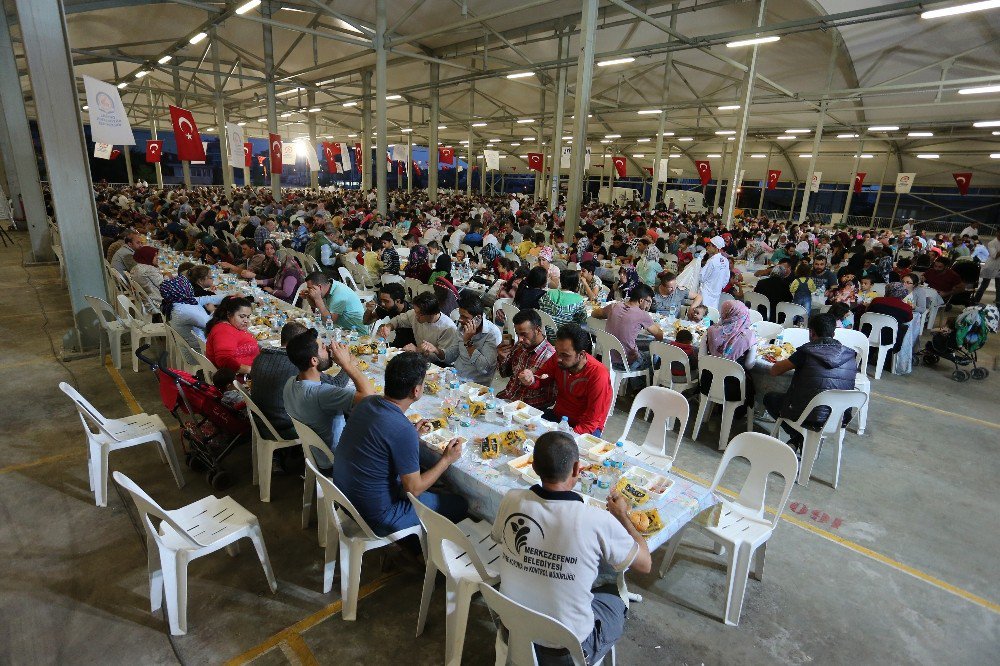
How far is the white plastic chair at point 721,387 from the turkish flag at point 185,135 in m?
13.0

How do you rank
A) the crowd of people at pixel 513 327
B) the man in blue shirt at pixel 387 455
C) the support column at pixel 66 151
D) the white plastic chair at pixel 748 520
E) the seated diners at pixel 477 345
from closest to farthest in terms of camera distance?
1. the crowd of people at pixel 513 327
2. the man in blue shirt at pixel 387 455
3. the white plastic chair at pixel 748 520
4. the seated diners at pixel 477 345
5. the support column at pixel 66 151

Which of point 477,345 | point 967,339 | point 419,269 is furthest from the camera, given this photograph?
point 419,269

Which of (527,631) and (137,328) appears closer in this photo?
(527,631)

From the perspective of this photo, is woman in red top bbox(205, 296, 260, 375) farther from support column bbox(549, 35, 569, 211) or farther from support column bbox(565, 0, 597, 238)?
support column bbox(549, 35, 569, 211)

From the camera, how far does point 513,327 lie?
626 centimetres

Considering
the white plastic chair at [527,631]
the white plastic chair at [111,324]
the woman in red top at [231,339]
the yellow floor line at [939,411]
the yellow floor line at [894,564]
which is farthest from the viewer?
the white plastic chair at [111,324]

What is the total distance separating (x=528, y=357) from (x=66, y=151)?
6152mm

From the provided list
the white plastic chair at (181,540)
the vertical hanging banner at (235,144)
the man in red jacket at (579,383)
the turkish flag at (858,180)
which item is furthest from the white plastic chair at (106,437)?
the turkish flag at (858,180)

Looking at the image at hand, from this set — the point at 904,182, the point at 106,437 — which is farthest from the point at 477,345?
the point at 904,182

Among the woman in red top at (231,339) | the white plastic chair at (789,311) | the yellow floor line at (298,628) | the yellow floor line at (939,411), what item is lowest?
the yellow floor line at (298,628)

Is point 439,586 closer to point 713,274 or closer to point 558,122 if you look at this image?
point 713,274

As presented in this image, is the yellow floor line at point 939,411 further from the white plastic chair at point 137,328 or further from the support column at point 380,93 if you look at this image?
the support column at point 380,93

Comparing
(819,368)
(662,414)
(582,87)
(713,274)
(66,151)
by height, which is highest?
(582,87)

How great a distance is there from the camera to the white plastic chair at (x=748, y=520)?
3016mm
